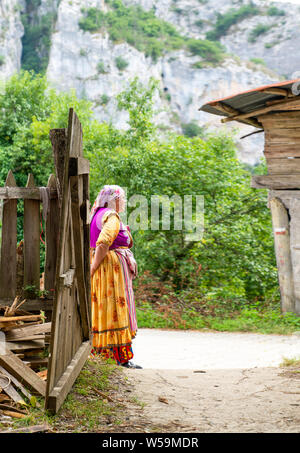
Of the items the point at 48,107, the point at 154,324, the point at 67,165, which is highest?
the point at 48,107

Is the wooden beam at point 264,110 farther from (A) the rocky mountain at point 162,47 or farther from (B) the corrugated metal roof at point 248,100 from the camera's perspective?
(A) the rocky mountain at point 162,47

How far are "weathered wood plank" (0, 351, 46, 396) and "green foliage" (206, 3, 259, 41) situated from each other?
8721 centimetres

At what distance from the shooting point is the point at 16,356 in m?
3.55

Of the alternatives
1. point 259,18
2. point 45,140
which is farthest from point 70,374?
point 259,18

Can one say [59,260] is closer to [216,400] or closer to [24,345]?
[24,345]

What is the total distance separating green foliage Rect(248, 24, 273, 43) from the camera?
81312mm

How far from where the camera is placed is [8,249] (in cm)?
423

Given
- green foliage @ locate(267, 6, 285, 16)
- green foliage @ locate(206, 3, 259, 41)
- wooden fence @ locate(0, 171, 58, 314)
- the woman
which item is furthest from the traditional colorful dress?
green foliage @ locate(267, 6, 285, 16)

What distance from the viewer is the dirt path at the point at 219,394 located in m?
3.35

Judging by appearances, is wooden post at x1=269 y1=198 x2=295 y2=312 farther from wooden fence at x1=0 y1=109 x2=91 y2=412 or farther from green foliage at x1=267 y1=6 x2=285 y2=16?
green foliage at x1=267 y1=6 x2=285 y2=16

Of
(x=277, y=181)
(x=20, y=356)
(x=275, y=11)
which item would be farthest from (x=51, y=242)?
(x=275, y=11)

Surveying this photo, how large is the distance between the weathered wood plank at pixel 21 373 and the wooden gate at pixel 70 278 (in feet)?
0.67

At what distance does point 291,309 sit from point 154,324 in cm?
246

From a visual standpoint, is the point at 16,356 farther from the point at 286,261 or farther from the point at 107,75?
the point at 107,75
